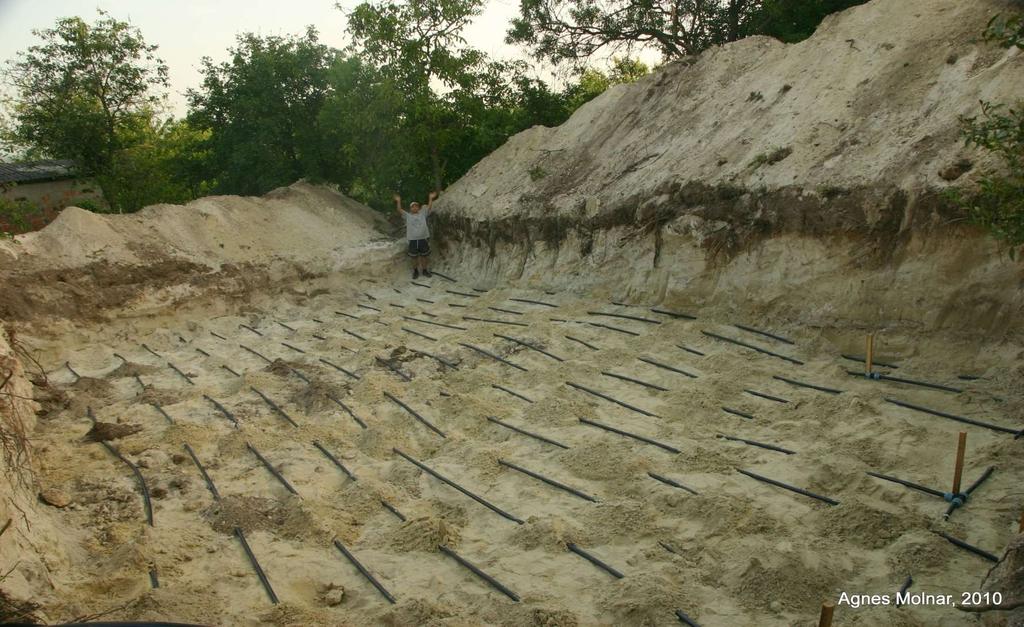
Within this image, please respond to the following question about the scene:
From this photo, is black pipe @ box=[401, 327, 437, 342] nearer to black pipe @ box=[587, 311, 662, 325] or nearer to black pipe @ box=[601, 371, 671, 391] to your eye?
black pipe @ box=[587, 311, 662, 325]

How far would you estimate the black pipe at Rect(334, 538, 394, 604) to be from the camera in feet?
12.8

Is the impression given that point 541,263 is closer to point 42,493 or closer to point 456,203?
point 456,203

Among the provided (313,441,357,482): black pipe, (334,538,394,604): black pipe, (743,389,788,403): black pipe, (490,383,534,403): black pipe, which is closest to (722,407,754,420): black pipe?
(743,389,788,403): black pipe

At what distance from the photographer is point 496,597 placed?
381 centimetres

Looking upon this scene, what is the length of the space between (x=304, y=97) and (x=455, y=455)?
34.9ft

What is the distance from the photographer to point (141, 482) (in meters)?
5.26

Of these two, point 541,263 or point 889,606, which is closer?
point 889,606

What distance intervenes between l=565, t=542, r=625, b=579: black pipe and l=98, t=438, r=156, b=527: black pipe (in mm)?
2906

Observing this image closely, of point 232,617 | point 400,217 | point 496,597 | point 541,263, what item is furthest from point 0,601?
point 400,217

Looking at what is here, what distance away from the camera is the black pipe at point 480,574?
12.5 feet

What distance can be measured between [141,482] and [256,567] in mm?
1717

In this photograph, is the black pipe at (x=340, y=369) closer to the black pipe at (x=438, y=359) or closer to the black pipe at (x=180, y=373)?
the black pipe at (x=438, y=359)

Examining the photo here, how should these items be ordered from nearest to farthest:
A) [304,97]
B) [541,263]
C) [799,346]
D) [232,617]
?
[232,617], [799,346], [541,263], [304,97]

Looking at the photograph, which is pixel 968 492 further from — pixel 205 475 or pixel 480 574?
pixel 205 475
